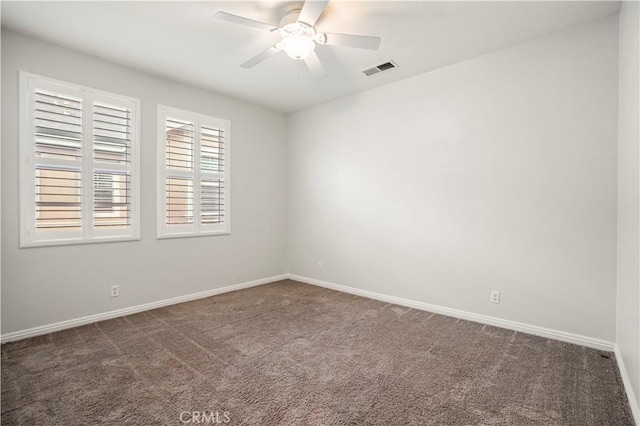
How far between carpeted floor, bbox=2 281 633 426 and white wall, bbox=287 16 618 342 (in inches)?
19.9

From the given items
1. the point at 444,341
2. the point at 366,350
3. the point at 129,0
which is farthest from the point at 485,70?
the point at 129,0

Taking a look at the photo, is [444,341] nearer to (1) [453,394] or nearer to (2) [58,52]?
(1) [453,394]

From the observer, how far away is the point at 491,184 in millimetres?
3176

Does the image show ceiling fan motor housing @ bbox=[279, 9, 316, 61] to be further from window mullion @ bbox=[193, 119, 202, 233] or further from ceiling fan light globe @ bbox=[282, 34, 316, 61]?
window mullion @ bbox=[193, 119, 202, 233]

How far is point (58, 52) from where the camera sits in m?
3.02

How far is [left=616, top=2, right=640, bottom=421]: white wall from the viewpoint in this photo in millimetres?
1894

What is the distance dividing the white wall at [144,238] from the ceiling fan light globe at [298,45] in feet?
6.92

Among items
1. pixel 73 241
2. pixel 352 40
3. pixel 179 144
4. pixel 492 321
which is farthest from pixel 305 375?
pixel 179 144

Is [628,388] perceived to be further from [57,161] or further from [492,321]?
[57,161]

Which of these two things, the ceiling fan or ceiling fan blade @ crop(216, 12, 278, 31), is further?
the ceiling fan

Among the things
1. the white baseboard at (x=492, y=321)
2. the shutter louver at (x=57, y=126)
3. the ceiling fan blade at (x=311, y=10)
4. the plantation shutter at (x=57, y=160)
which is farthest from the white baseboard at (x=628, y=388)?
the shutter louver at (x=57, y=126)
